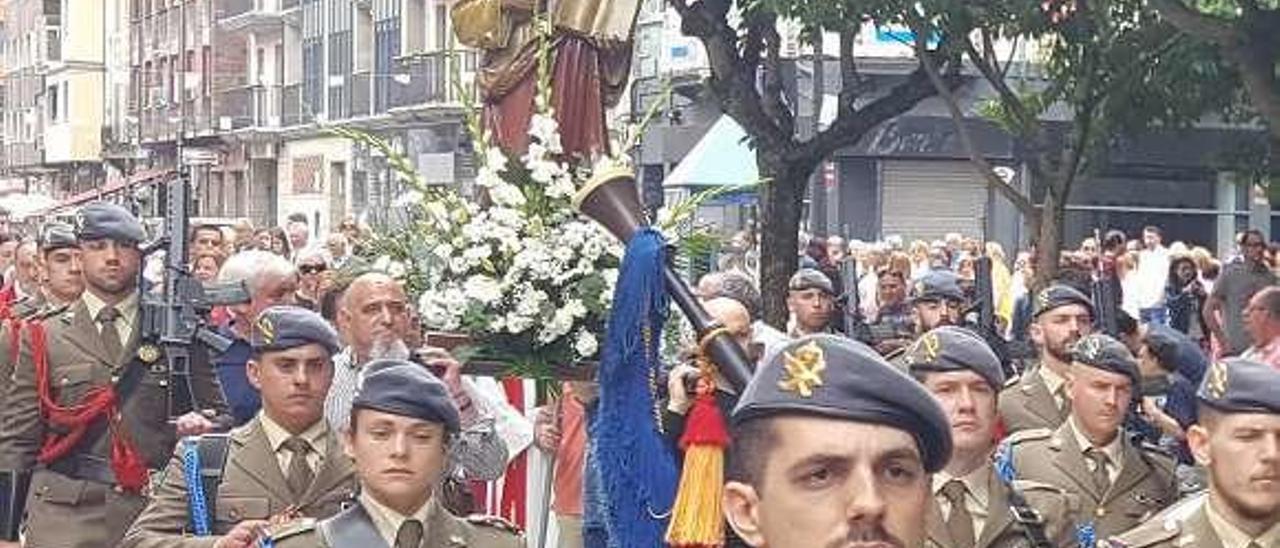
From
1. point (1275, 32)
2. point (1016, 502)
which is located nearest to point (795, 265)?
point (1275, 32)

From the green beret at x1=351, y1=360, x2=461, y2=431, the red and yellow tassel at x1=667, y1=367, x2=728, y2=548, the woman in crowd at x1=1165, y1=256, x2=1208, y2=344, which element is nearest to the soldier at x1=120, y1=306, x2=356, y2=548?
the green beret at x1=351, y1=360, x2=461, y2=431

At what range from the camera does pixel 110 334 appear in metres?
8.92

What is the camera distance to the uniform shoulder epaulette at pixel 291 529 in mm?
5566

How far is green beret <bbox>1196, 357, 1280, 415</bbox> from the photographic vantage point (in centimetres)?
546

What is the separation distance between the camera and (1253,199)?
99.6 ft

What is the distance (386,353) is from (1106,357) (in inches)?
93.6

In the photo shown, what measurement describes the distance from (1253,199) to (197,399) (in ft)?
78.1

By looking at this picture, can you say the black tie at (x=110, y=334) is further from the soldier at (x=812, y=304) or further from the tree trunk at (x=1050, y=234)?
the tree trunk at (x=1050, y=234)

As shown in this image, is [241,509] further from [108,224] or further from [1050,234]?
[1050,234]

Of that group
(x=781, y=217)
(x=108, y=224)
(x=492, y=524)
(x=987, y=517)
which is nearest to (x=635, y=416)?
(x=492, y=524)

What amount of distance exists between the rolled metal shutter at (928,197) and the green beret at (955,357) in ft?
84.3

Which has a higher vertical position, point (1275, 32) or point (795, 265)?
point (1275, 32)

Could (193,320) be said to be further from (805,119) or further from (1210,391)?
(805,119)

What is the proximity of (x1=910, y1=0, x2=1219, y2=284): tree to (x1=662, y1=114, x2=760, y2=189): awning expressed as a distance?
13.0ft
